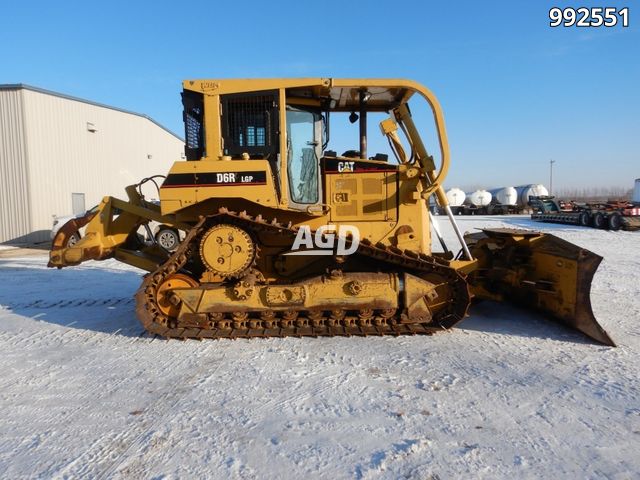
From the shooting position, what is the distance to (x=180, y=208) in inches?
191

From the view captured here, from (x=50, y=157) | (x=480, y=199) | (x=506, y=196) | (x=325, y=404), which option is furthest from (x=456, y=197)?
(x=325, y=404)

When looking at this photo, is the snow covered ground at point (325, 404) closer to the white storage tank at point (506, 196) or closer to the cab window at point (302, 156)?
the cab window at point (302, 156)

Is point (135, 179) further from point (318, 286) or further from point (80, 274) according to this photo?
point (318, 286)

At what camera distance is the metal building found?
1741 centimetres

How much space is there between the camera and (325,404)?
133 inches

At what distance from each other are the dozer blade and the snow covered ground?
0.27 meters

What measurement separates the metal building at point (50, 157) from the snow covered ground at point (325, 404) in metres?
15.0

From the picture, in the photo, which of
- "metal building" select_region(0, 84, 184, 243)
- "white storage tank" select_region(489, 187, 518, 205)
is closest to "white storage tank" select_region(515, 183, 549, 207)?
"white storage tank" select_region(489, 187, 518, 205)

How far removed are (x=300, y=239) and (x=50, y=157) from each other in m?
18.3

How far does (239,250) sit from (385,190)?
204cm

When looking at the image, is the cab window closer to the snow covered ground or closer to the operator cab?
the operator cab

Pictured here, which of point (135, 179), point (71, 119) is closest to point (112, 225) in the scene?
point (71, 119)

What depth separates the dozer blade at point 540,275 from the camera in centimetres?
478
